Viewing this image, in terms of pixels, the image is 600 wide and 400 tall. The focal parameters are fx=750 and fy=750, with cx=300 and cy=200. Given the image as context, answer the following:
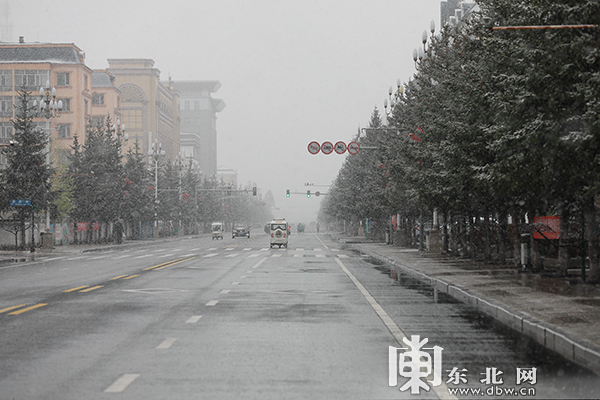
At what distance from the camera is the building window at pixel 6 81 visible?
9594 centimetres

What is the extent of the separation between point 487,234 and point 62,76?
7944cm

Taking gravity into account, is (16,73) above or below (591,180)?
above

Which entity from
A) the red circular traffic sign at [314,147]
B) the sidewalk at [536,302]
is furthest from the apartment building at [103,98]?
the sidewalk at [536,302]

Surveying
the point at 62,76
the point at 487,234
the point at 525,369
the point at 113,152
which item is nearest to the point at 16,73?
the point at 62,76

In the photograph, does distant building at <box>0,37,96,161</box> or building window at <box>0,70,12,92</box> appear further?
building window at <box>0,70,12,92</box>

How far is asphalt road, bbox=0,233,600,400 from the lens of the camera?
A: 718 centimetres

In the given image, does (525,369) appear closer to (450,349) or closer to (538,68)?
(450,349)

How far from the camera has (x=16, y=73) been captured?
95.8 meters

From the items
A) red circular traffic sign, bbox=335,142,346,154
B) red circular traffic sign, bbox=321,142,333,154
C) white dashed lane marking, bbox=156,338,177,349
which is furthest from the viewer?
red circular traffic sign, bbox=321,142,333,154
